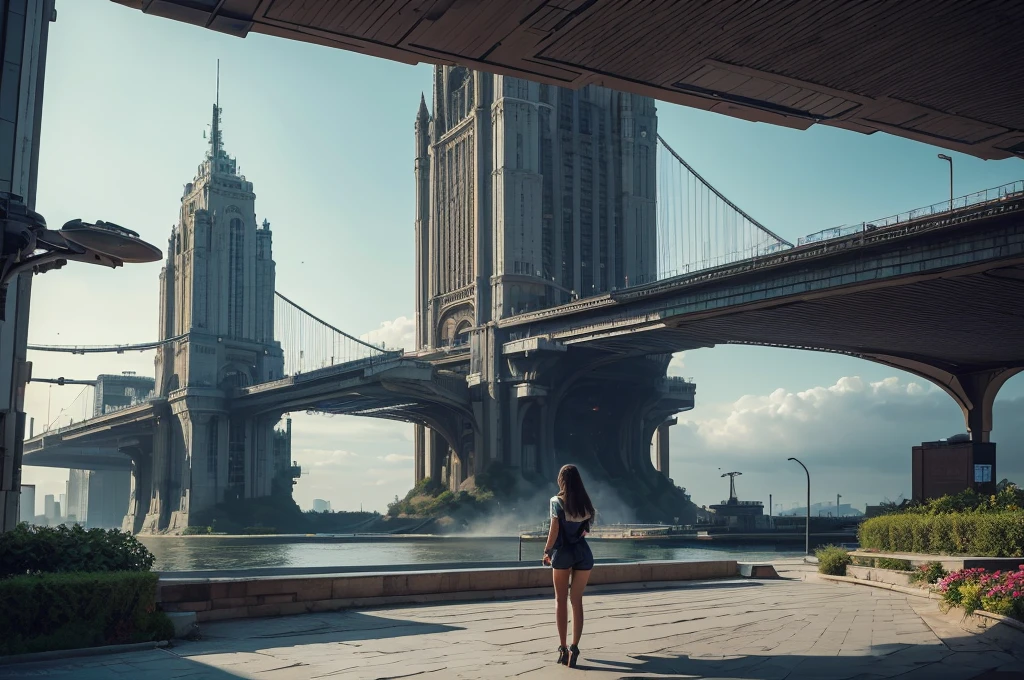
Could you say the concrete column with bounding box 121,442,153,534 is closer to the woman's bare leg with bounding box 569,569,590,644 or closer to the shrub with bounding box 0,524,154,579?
the shrub with bounding box 0,524,154,579

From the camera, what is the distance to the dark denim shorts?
10.5 m

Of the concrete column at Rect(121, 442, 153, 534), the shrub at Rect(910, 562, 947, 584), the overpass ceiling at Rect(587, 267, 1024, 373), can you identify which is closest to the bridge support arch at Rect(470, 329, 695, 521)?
the overpass ceiling at Rect(587, 267, 1024, 373)

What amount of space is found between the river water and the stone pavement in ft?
121

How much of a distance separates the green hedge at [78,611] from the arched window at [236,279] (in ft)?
418

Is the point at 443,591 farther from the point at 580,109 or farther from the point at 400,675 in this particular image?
the point at 580,109

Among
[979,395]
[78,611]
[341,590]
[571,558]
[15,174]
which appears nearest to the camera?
[571,558]

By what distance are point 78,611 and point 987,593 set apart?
1045cm

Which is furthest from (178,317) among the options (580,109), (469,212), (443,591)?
(443,591)

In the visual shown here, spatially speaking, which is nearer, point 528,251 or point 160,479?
point 528,251

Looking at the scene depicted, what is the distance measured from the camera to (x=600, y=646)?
36.9ft

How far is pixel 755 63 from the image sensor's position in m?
11.9

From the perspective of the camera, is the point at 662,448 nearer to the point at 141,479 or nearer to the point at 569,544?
the point at 141,479

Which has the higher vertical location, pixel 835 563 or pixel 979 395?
pixel 979 395

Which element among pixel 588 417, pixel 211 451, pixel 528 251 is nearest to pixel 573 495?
pixel 528 251
